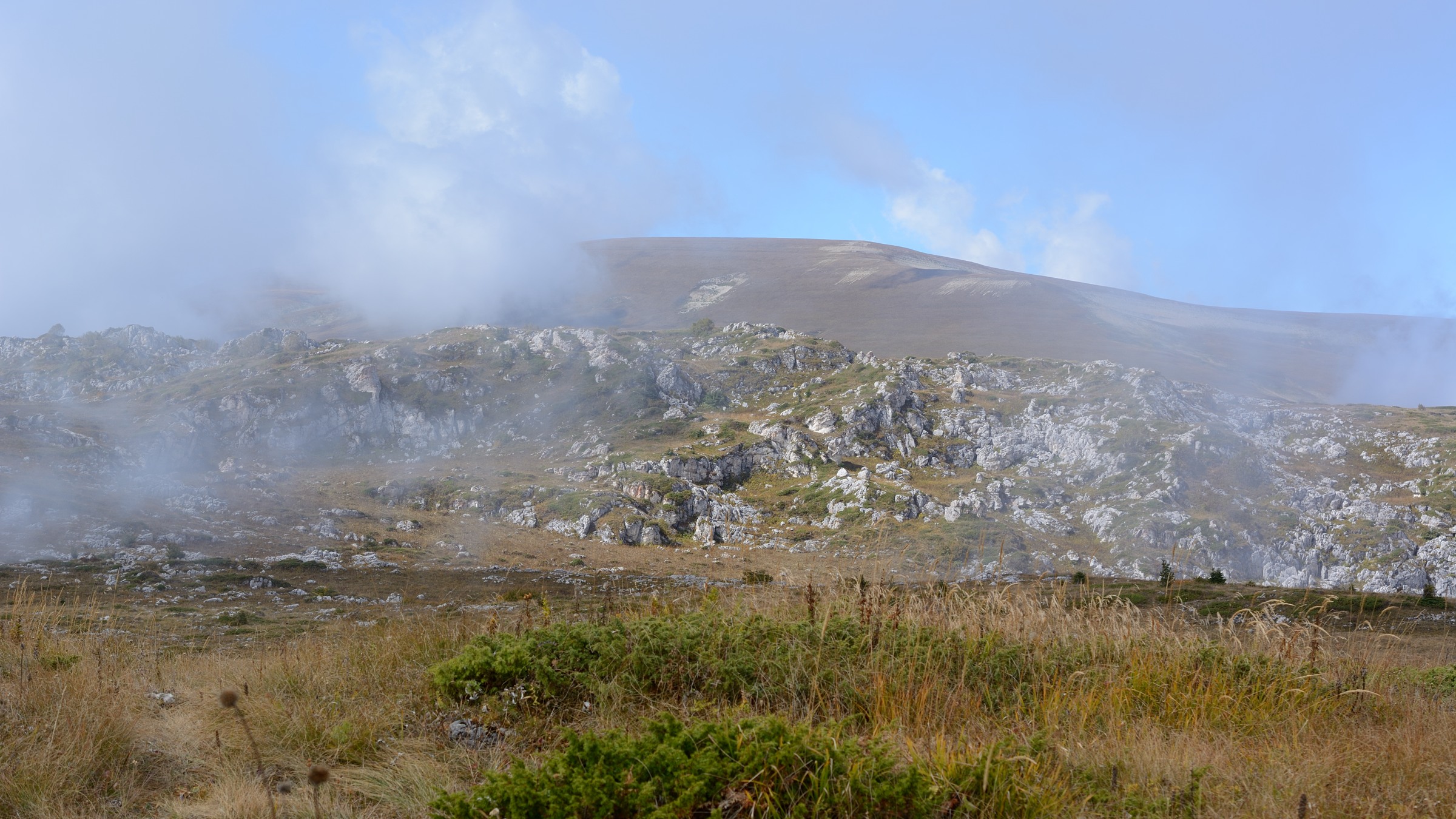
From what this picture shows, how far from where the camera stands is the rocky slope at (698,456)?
128ft

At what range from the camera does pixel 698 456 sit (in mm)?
52969

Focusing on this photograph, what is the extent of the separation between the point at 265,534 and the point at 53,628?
104 feet

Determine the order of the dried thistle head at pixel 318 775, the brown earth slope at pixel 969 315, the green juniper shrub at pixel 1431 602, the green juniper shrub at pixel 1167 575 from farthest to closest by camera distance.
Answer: the brown earth slope at pixel 969 315 < the green juniper shrub at pixel 1431 602 < the green juniper shrub at pixel 1167 575 < the dried thistle head at pixel 318 775

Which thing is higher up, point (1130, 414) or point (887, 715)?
point (1130, 414)

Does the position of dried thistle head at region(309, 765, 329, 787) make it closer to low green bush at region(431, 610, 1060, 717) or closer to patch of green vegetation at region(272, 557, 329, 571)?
low green bush at region(431, 610, 1060, 717)

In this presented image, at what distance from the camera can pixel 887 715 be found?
183 inches

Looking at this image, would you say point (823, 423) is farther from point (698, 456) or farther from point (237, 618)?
point (237, 618)

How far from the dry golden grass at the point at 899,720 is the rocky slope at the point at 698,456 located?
23.3 meters

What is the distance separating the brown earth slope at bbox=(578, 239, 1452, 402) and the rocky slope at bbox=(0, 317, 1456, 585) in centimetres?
2188

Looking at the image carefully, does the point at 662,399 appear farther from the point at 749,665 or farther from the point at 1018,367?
the point at 749,665

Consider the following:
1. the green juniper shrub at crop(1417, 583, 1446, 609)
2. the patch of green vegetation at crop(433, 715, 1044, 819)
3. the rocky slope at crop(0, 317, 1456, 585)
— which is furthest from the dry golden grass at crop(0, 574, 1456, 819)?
the rocky slope at crop(0, 317, 1456, 585)

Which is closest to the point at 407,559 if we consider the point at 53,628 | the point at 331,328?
the point at 53,628

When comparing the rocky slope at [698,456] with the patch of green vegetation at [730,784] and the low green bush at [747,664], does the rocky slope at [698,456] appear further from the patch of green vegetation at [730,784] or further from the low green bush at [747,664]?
the patch of green vegetation at [730,784]

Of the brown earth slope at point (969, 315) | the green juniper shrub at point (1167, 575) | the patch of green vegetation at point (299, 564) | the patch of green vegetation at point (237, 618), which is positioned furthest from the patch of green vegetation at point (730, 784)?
the brown earth slope at point (969, 315)
